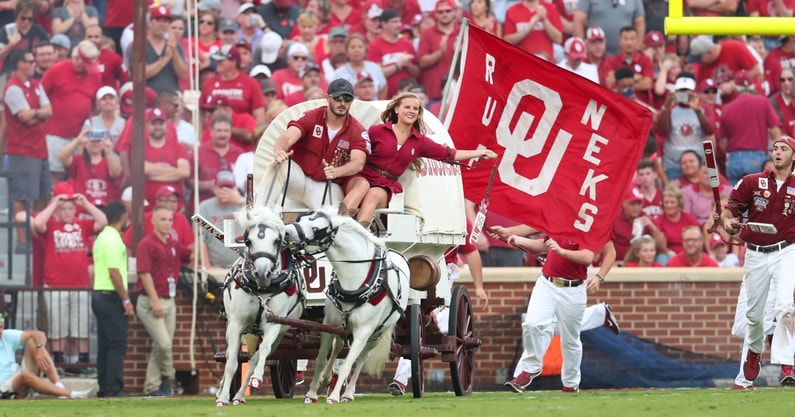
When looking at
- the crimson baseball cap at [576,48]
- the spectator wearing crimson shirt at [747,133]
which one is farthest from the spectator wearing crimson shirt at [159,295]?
the spectator wearing crimson shirt at [747,133]

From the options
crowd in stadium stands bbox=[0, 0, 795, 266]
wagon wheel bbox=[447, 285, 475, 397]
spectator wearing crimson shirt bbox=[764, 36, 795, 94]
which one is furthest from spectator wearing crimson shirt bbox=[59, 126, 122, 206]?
spectator wearing crimson shirt bbox=[764, 36, 795, 94]

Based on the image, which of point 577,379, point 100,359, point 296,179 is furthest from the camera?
point 100,359

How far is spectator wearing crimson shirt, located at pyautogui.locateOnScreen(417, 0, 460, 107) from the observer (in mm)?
21844

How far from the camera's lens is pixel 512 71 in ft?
53.1

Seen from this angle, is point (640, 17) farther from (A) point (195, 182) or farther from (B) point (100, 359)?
(B) point (100, 359)

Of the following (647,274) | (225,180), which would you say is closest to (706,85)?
(647,274)

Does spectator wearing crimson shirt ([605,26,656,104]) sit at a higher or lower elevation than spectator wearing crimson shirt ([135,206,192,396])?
higher

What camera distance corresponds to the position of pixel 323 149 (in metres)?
13.7

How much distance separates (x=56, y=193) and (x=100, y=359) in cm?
227

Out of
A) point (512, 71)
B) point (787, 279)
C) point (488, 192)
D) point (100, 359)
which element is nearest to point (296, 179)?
point (488, 192)

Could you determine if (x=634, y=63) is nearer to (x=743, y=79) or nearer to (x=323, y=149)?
(x=743, y=79)

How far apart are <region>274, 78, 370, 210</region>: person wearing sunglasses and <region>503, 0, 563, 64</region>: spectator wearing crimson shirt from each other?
8.56 m

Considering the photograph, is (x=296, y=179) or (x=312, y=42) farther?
(x=312, y=42)

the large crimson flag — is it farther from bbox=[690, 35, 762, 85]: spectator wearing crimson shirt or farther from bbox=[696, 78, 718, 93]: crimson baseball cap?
bbox=[690, 35, 762, 85]: spectator wearing crimson shirt
